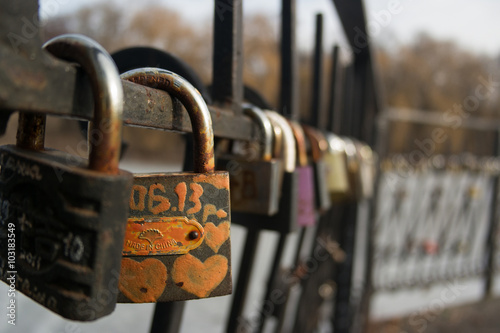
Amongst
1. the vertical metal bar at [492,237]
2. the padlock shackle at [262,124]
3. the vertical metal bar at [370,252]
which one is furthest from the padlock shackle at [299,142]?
the vertical metal bar at [492,237]

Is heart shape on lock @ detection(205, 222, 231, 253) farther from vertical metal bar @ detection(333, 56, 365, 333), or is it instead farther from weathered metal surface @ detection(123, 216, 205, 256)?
vertical metal bar @ detection(333, 56, 365, 333)

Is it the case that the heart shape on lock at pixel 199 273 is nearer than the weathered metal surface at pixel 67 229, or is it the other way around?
the weathered metal surface at pixel 67 229

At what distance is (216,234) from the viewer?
0.50 m

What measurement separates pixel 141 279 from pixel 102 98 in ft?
0.72

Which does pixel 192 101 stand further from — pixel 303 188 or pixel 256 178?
pixel 303 188

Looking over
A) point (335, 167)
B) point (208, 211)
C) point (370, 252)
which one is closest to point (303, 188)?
point (335, 167)

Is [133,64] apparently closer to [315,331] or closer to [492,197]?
[315,331]

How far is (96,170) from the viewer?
0.35 m

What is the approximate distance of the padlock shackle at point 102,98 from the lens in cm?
35

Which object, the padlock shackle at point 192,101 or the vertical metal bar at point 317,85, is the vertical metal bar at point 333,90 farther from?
the padlock shackle at point 192,101

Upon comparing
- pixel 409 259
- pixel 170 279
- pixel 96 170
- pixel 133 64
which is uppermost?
pixel 133 64

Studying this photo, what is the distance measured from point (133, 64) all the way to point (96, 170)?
0.97ft

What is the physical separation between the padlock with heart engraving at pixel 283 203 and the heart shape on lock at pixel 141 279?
1.19 ft

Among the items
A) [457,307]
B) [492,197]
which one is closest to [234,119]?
[457,307]
